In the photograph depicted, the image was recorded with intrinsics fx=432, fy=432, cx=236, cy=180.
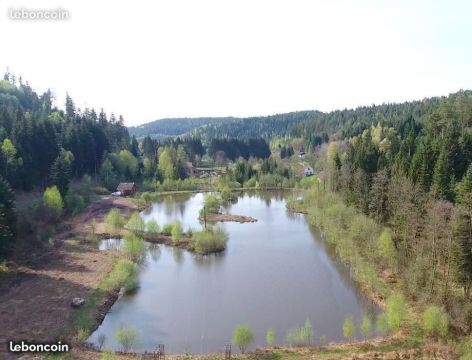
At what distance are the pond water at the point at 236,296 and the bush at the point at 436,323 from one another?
3.99 m

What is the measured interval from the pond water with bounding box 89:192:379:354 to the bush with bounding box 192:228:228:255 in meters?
0.88

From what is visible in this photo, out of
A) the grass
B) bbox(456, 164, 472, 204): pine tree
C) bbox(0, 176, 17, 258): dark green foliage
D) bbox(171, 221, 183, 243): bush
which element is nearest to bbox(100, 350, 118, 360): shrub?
the grass

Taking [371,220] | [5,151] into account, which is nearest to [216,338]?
[371,220]

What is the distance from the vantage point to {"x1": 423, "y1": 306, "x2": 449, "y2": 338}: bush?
21.4m

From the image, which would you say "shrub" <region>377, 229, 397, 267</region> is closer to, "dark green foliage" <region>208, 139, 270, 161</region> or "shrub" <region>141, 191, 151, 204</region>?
"shrub" <region>141, 191, 151, 204</region>

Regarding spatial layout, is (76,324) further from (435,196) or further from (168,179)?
(168,179)

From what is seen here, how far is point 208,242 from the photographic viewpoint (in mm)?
38906

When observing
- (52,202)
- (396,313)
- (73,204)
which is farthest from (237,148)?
(396,313)

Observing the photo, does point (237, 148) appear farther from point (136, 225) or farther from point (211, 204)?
point (136, 225)

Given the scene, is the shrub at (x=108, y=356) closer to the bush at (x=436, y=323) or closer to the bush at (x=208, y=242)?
the bush at (x=436, y=323)

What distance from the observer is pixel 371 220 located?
36031 millimetres

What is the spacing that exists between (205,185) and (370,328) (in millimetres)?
64020

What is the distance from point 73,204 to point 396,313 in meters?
39.4

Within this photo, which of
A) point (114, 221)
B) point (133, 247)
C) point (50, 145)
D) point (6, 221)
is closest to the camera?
point (6, 221)
